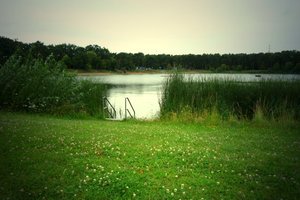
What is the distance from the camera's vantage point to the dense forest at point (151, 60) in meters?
76.9

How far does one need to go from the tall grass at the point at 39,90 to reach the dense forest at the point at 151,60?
120ft

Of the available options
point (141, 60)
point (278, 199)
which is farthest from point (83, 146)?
point (141, 60)

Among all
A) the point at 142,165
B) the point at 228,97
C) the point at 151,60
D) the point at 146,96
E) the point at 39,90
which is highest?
the point at 151,60

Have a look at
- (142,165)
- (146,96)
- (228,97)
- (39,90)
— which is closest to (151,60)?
(146,96)

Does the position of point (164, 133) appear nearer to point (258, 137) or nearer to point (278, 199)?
point (258, 137)

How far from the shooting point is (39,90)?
764 inches

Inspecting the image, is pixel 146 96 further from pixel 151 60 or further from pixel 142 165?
pixel 151 60

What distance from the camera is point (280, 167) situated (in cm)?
800

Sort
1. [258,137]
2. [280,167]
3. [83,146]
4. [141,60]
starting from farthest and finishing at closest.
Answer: [141,60] < [258,137] < [83,146] < [280,167]

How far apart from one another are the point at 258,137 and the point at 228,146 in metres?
2.54

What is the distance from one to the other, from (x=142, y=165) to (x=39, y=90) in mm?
13986

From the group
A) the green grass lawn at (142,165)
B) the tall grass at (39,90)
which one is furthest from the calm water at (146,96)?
the green grass lawn at (142,165)

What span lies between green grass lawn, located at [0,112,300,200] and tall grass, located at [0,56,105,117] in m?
7.39

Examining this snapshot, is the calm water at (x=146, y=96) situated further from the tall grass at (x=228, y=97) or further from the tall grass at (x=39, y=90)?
the tall grass at (x=39, y=90)
